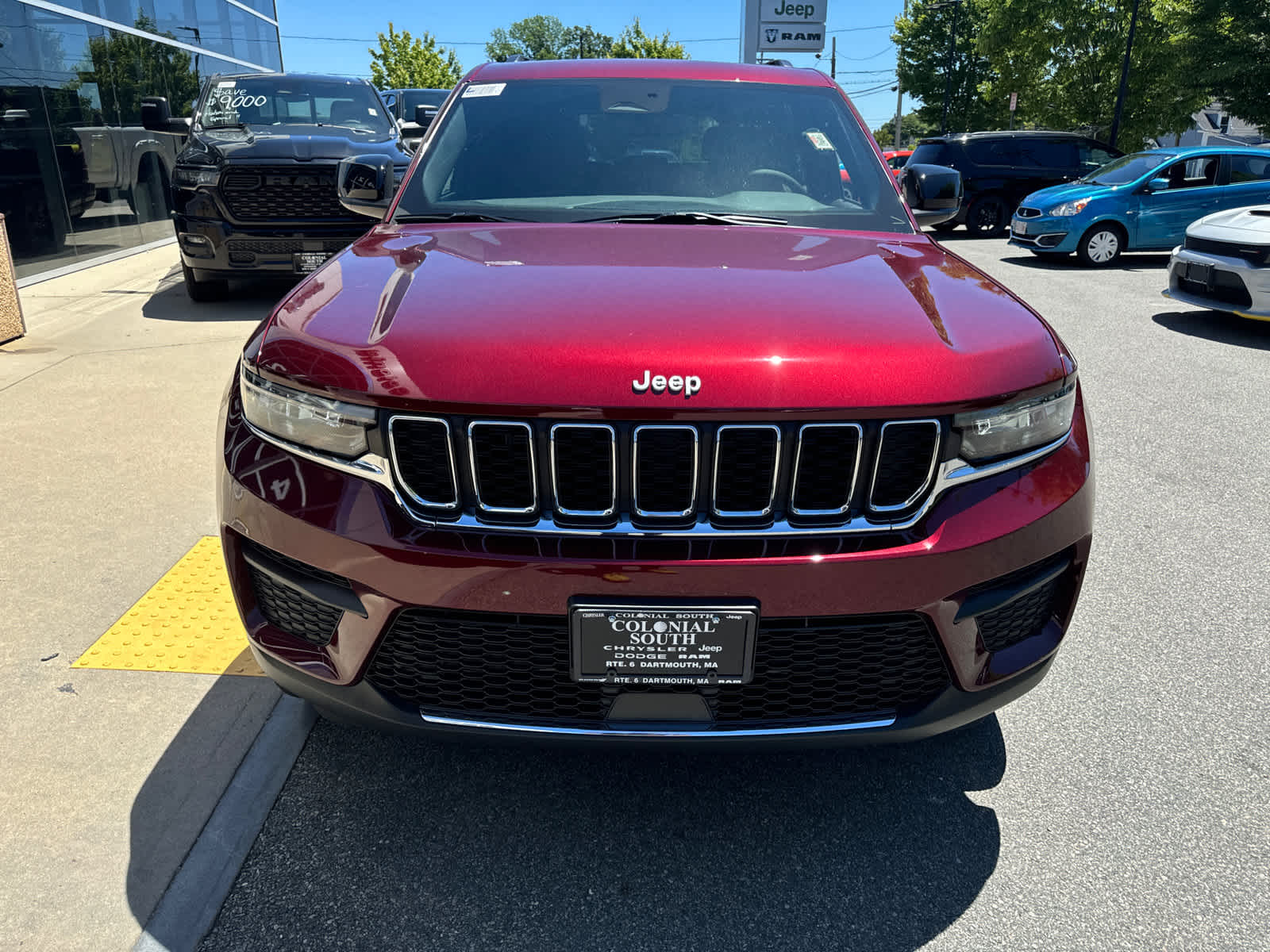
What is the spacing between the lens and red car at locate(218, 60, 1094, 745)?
6.09ft

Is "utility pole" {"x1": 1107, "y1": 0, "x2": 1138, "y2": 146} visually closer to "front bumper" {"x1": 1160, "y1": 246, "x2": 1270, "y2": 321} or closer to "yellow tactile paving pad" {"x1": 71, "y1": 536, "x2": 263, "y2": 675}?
"front bumper" {"x1": 1160, "y1": 246, "x2": 1270, "y2": 321}

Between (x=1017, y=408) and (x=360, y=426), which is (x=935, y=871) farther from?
(x=360, y=426)

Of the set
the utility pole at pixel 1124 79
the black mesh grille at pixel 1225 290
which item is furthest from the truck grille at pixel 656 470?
the utility pole at pixel 1124 79

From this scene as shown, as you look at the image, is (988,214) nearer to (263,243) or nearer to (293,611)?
(263,243)

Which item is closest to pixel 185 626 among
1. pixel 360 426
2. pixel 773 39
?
pixel 360 426

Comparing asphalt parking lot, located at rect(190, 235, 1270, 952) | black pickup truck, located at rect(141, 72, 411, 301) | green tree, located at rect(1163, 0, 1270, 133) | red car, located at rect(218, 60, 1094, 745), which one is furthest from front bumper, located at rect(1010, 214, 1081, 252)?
green tree, located at rect(1163, 0, 1270, 133)

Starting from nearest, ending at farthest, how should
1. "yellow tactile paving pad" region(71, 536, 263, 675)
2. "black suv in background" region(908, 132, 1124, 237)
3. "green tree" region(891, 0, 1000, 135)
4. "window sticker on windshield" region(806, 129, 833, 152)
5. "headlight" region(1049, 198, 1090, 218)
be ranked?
"yellow tactile paving pad" region(71, 536, 263, 675)
"window sticker on windshield" region(806, 129, 833, 152)
"headlight" region(1049, 198, 1090, 218)
"black suv in background" region(908, 132, 1124, 237)
"green tree" region(891, 0, 1000, 135)

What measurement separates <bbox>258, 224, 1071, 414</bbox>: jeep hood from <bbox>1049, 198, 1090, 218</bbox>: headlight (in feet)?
39.6

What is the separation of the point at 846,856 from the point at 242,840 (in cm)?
142

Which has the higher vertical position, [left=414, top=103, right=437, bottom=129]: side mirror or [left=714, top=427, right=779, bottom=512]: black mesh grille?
[left=414, top=103, right=437, bottom=129]: side mirror

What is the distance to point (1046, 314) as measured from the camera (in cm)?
949

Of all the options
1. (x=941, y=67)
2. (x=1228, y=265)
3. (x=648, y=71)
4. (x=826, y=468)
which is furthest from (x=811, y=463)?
(x=941, y=67)

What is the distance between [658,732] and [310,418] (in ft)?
3.11

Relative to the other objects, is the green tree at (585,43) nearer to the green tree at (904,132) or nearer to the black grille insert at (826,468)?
the green tree at (904,132)
